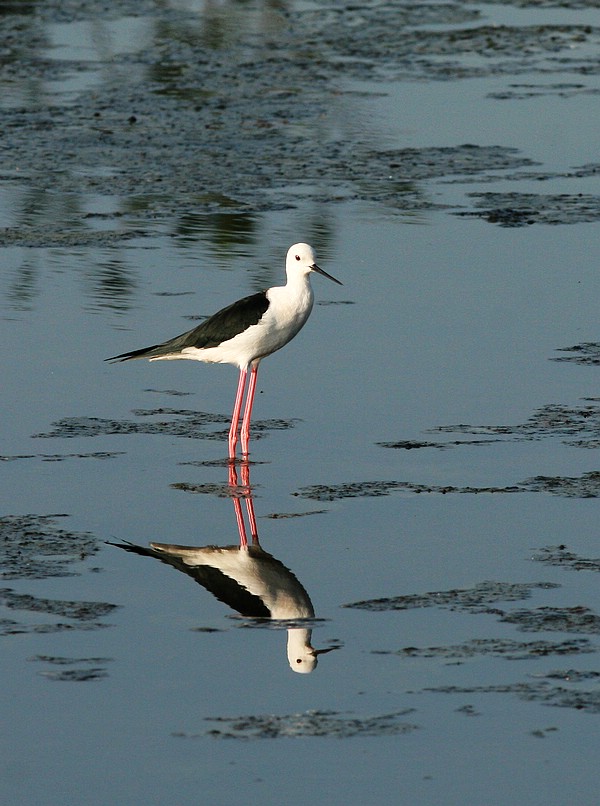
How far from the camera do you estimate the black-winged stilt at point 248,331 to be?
30.2 feet

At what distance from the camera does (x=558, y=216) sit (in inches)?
520

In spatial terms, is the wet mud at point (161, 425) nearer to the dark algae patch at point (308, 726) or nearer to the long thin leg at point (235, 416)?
the long thin leg at point (235, 416)

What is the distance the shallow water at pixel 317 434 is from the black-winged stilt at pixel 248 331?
0.27m

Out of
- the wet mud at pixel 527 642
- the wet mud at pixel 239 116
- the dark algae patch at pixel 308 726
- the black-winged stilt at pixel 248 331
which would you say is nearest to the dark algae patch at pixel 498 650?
the wet mud at pixel 527 642

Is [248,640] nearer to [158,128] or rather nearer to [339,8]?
[158,128]

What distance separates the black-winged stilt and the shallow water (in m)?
0.27

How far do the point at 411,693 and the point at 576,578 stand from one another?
1.25 m

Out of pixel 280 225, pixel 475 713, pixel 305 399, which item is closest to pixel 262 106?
pixel 280 225

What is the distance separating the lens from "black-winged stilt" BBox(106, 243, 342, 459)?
9.20 metres

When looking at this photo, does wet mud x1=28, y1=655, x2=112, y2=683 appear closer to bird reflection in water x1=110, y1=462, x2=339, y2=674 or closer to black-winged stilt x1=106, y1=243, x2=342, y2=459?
bird reflection in water x1=110, y1=462, x2=339, y2=674

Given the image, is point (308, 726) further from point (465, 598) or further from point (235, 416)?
point (235, 416)

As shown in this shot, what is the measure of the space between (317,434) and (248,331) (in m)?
0.78

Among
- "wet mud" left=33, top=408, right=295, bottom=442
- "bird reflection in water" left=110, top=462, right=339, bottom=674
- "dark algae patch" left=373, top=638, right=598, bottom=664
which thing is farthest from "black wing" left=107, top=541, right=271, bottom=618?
"wet mud" left=33, top=408, right=295, bottom=442

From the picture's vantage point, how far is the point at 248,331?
917 centimetres
